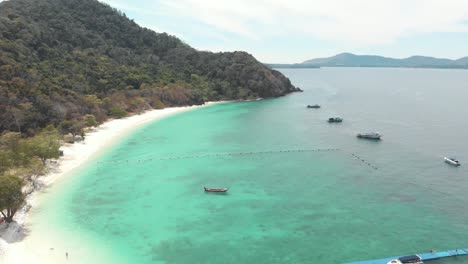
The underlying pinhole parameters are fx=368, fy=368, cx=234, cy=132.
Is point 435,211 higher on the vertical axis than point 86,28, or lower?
lower

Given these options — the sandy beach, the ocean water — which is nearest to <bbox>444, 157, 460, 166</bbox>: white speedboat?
the ocean water

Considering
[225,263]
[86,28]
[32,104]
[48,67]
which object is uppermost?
[86,28]

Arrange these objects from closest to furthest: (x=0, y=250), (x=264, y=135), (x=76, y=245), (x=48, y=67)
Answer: (x=0, y=250), (x=76, y=245), (x=264, y=135), (x=48, y=67)

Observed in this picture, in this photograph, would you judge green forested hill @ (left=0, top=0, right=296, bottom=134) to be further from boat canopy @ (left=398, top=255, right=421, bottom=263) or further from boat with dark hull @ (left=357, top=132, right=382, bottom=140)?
boat canopy @ (left=398, top=255, right=421, bottom=263)

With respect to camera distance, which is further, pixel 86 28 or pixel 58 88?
pixel 86 28

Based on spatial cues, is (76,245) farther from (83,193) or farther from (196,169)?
(196,169)

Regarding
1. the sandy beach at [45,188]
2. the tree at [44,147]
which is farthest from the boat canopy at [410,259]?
the tree at [44,147]

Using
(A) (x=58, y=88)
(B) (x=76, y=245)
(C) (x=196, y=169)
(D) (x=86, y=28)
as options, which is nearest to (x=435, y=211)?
(C) (x=196, y=169)

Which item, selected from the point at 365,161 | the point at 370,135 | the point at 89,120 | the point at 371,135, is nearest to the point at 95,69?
the point at 89,120
